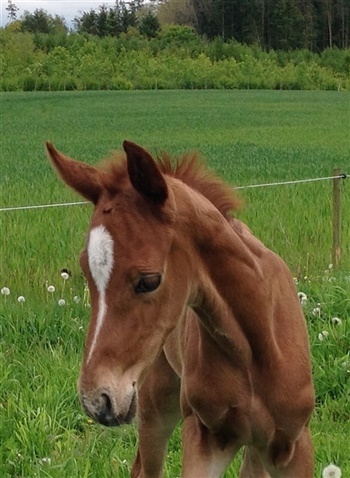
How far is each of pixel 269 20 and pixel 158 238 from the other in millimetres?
83664

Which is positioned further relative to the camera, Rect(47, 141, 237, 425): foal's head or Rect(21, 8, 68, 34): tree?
Rect(21, 8, 68, 34): tree

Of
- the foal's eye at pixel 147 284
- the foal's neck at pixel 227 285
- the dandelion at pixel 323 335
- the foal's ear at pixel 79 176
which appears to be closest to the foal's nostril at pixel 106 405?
the foal's eye at pixel 147 284

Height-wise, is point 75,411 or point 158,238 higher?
point 158,238

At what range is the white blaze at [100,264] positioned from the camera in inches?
101

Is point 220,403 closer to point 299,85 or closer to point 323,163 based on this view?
point 323,163

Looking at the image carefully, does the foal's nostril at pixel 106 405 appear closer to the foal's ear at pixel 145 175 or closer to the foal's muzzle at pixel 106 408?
the foal's muzzle at pixel 106 408

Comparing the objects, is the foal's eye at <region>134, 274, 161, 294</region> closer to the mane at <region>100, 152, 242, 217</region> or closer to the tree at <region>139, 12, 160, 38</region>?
the mane at <region>100, 152, 242, 217</region>

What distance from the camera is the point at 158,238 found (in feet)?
8.76

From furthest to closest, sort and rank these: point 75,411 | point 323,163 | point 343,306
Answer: point 323,163 < point 343,306 < point 75,411

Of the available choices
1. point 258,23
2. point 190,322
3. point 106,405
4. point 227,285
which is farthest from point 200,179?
point 258,23

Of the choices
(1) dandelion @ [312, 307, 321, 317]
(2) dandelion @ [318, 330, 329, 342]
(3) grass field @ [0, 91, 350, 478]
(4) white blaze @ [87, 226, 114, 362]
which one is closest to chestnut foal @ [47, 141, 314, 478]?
(4) white blaze @ [87, 226, 114, 362]

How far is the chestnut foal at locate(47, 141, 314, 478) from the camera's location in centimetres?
258

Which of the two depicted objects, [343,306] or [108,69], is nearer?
[343,306]

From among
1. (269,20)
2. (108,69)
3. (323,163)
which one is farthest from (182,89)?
(323,163)
